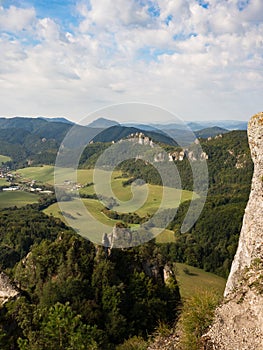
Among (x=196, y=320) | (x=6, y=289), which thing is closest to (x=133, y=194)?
(x=6, y=289)

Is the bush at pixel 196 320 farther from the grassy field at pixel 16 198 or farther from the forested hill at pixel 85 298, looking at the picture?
the grassy field at pixel 16 198

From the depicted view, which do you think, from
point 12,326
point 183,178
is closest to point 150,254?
point 12,326

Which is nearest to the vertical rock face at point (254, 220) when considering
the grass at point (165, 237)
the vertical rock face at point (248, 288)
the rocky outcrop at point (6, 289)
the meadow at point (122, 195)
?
the vertical rock face at point (248, 288)

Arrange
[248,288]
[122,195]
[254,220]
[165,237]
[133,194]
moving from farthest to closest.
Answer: [165,237]
[133,194]
[122,195]
[254,220]
[248,288]

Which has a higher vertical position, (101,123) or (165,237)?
(101,123)

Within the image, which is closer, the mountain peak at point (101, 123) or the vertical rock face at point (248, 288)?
the vertical rock face at point (248, 288)

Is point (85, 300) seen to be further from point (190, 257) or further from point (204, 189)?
point (204, 189)

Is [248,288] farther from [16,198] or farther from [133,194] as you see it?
[16,198]
